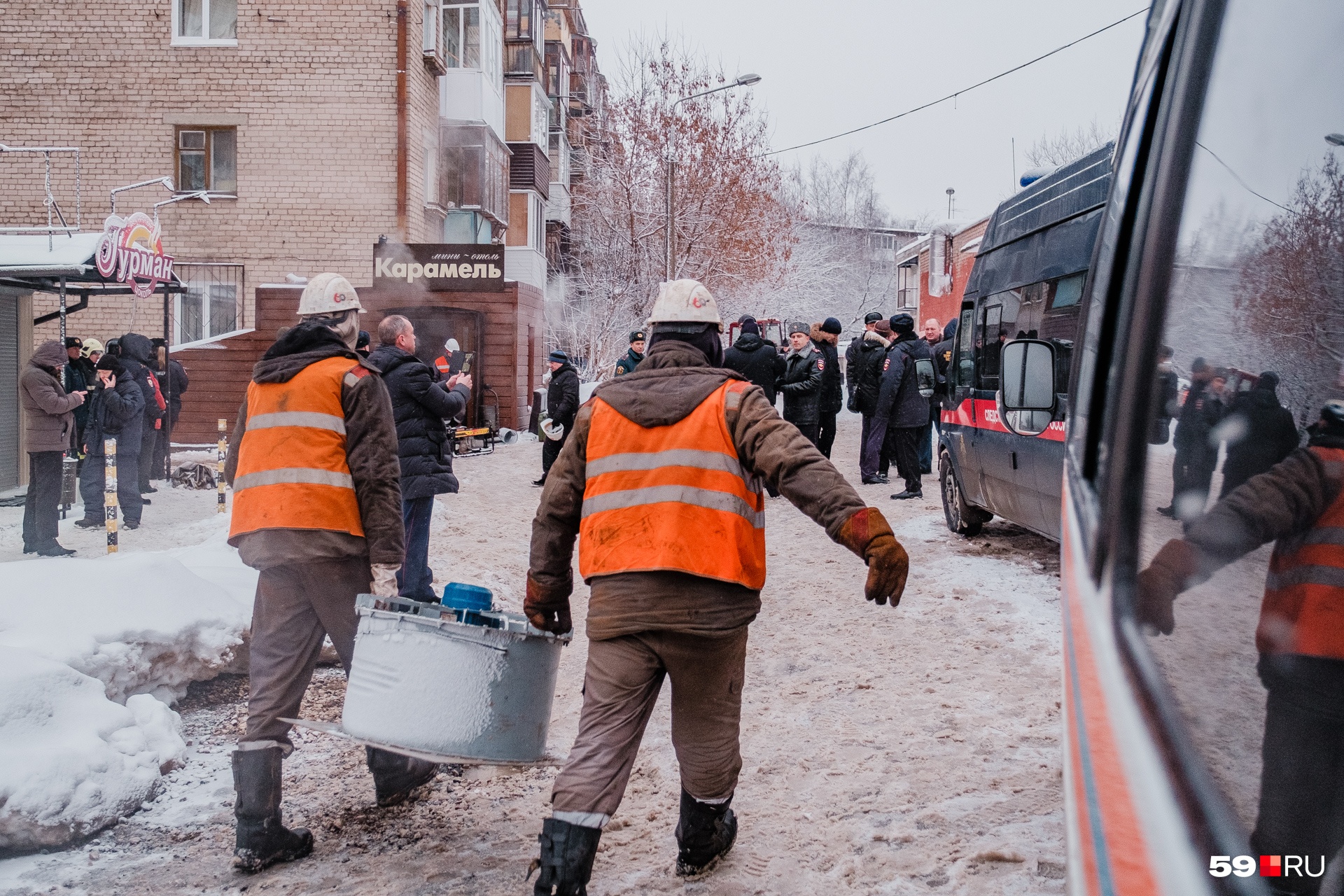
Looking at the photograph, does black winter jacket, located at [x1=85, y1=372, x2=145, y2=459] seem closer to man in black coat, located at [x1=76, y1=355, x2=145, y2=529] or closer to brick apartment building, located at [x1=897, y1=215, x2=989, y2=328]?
man in black coat, located at [x1=76, y1=355, x2=145, y2=529]

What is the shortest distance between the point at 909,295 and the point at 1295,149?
176ft

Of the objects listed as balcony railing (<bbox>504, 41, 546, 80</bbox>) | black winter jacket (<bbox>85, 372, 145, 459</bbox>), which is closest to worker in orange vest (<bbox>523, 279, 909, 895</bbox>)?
black winter jacket (<bbox>85, 372, 145, 459</bbox>)

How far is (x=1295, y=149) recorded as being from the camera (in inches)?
43.7

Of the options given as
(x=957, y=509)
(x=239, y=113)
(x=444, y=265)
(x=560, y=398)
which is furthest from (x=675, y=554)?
(x=239, y=113)

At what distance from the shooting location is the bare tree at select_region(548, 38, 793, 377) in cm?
3541

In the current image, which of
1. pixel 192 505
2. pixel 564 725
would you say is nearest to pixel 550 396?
pixel 192 505

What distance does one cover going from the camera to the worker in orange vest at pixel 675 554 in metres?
3.21

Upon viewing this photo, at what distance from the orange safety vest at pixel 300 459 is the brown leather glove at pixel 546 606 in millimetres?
912

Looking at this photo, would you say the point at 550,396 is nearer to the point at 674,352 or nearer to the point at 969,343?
the point at 969,343

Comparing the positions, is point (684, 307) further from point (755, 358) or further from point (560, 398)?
point (560, 398)

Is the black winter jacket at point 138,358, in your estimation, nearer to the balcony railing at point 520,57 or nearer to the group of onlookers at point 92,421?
the group of onlookers at point 92,421

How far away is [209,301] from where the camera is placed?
2322 cm

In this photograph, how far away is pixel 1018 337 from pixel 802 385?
15.9 feet

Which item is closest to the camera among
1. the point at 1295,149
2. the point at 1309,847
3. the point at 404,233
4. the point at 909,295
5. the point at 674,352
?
the point at 1309,847
